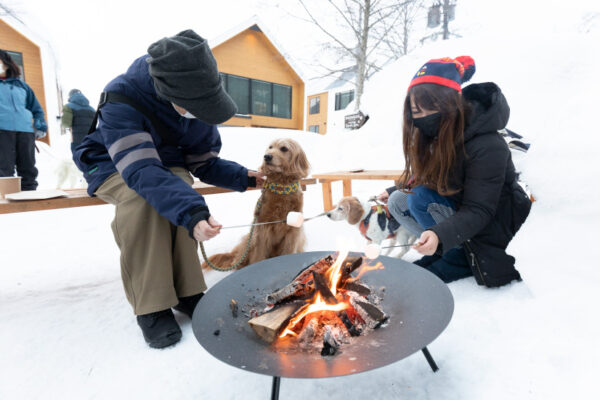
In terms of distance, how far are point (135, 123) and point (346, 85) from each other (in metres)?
20.1

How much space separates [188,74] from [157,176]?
1.84ft

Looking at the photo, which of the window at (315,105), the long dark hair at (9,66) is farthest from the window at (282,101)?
the long dark hair at (9,66)

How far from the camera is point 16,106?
448 cm

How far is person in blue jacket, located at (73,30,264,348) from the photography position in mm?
1581

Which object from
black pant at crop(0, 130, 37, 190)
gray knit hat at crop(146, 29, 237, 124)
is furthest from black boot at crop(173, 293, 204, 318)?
black pant at crop(0, 130, 37, 190)

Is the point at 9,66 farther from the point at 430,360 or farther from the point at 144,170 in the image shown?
the point at 430,360

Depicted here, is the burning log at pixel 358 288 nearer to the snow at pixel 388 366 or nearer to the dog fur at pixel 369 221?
the snow at pixel 388 366

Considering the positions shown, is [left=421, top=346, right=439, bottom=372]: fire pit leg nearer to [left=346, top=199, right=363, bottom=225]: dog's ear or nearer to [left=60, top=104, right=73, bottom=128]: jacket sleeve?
→ [left=346, top=199, right=363, bottom=225]: dog's ear

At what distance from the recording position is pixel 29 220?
4492 mm

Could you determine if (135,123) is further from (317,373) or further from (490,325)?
(490,325)

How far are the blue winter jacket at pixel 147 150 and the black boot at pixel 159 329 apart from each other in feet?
2.21

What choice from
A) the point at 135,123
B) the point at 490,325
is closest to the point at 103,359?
the point at 135,123

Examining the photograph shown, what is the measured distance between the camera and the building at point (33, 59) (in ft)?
35.4

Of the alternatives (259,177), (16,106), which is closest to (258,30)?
(16,106)
